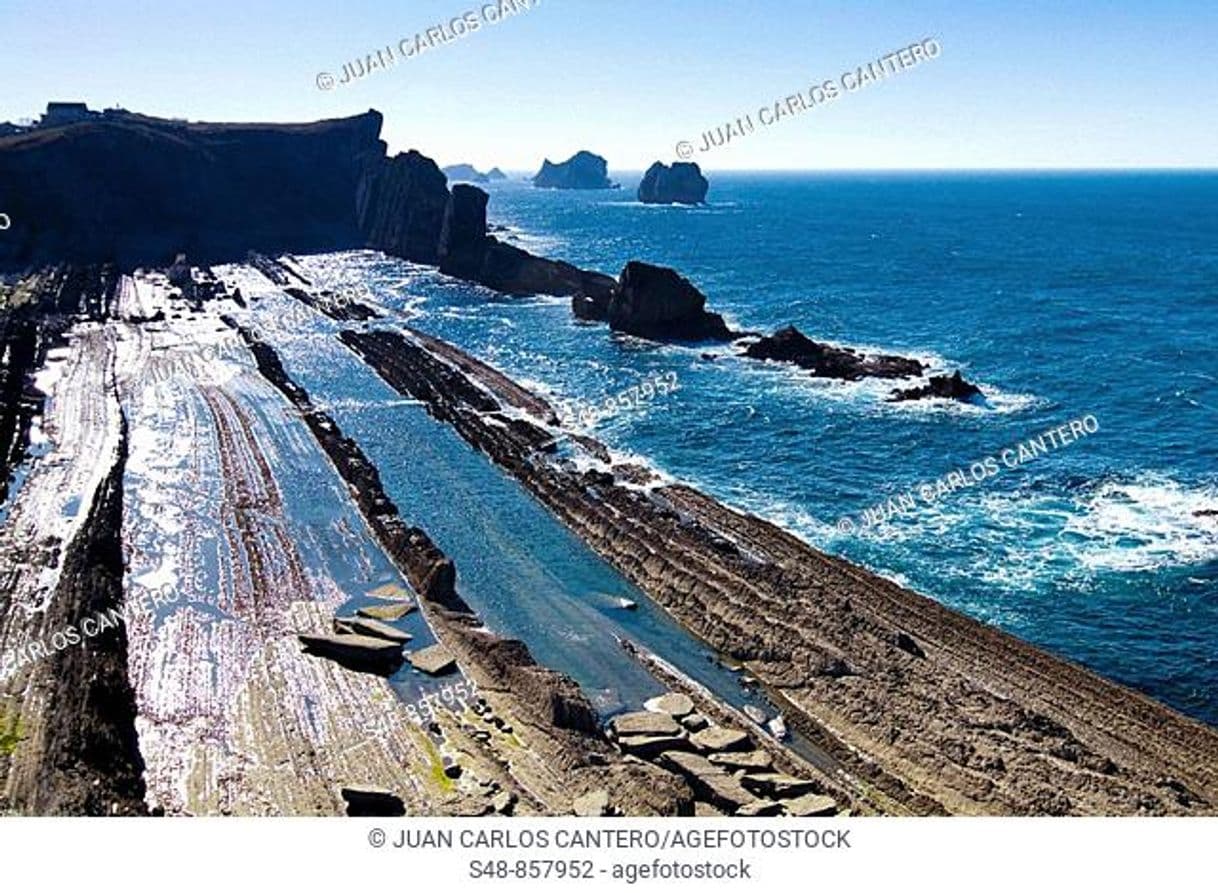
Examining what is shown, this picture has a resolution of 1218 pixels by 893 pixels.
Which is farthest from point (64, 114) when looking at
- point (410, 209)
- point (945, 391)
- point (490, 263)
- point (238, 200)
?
point (945, 391)

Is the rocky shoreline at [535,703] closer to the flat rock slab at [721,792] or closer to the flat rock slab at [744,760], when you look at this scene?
the flat rock slab at [721,792]

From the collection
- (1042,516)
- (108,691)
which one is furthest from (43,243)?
(1042,516)

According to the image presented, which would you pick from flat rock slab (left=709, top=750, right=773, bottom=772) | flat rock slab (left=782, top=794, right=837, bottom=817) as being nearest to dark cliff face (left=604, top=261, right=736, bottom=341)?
flat rock slab (left=709, top=750, right=773, bottom=772)

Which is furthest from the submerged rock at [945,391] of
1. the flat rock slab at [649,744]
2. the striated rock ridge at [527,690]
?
the flat rock slab at [649,744]

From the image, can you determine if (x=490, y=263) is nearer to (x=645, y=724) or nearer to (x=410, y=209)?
(x=410, y=209)

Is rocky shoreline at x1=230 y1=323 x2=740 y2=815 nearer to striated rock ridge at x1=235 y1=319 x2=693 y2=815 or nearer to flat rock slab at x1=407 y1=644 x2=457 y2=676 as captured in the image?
striated rock ridge at x1=235 y1=319 x2=693 y2=815
